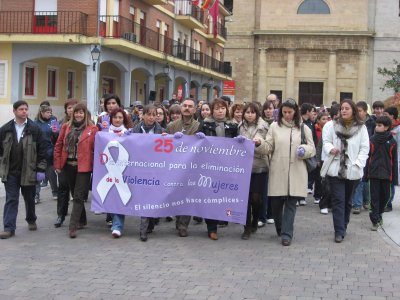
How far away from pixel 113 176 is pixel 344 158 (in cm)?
331

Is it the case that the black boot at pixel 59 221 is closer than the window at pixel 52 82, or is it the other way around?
the black boot at pixel 59 221

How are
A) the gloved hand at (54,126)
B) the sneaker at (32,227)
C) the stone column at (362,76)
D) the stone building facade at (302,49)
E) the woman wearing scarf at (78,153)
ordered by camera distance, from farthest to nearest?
the stone building facade at (302,49) < the stone column at (362,76) < the gloved hand at (54,126) < the sneaker at (32,227) < the woman wearing scarf at (78,153)

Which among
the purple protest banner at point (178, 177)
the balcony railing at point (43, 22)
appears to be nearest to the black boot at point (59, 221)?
the purple protest banner at point (178, 177)

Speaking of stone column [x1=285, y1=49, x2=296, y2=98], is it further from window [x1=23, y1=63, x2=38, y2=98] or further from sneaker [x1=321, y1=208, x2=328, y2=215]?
sneaker [x1=321, y1=208, x2=328, y2=215]

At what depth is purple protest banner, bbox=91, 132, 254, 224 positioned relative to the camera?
339 inches

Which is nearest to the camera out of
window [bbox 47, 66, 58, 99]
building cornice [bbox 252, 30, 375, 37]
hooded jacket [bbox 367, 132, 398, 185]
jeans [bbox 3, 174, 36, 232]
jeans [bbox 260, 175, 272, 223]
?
jeans [bbox 3, 174, 36, 232]

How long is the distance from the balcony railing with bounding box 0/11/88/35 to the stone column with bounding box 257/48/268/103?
35.9 m

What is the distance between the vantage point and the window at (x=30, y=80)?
28.8m

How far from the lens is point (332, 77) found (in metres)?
60.5

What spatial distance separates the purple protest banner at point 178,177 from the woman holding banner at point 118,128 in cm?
14

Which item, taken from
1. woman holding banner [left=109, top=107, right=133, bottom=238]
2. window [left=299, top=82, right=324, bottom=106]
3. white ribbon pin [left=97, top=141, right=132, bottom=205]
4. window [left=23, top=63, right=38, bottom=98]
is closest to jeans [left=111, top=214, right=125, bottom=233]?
woman holding banner [left=109, top=107, right=133, bottom=238]

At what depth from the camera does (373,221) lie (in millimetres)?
9555

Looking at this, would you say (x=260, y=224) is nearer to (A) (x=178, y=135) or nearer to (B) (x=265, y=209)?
(B) (x=265, y=209)

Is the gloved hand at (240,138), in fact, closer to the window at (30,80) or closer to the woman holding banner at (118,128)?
the woman holding banner at (118,128)
